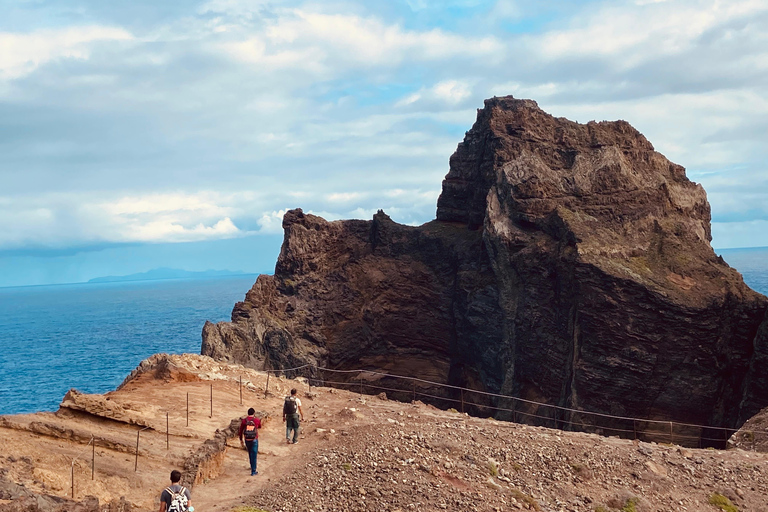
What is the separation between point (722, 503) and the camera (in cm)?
2375

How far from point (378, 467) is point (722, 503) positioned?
1199 centimetres

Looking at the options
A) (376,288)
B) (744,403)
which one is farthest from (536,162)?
(744,403)

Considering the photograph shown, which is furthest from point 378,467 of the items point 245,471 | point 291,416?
point 291,416

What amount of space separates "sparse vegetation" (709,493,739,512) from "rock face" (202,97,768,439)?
53.3ft

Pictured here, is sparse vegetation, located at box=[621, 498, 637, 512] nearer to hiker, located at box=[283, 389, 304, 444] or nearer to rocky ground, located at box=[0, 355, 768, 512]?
rocky ground, located at box=[0, 355, 768, 512]

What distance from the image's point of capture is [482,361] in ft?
212

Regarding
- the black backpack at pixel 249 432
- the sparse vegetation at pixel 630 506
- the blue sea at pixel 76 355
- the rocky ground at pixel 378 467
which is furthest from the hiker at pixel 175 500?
the blue sea at pixel 76 355

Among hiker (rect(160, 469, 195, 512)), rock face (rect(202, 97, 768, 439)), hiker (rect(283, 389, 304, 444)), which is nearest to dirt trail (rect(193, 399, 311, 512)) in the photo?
hiker (rect(283, 389, 304, 444))

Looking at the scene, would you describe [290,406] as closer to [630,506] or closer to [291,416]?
[291,416]

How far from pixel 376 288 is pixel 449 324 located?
835 cm

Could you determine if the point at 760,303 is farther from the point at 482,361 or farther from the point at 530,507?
the point at 530,507

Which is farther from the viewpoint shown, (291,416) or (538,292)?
(538,292)

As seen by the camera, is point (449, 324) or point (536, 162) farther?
point (449, 324)

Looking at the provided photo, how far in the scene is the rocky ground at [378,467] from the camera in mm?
19359
